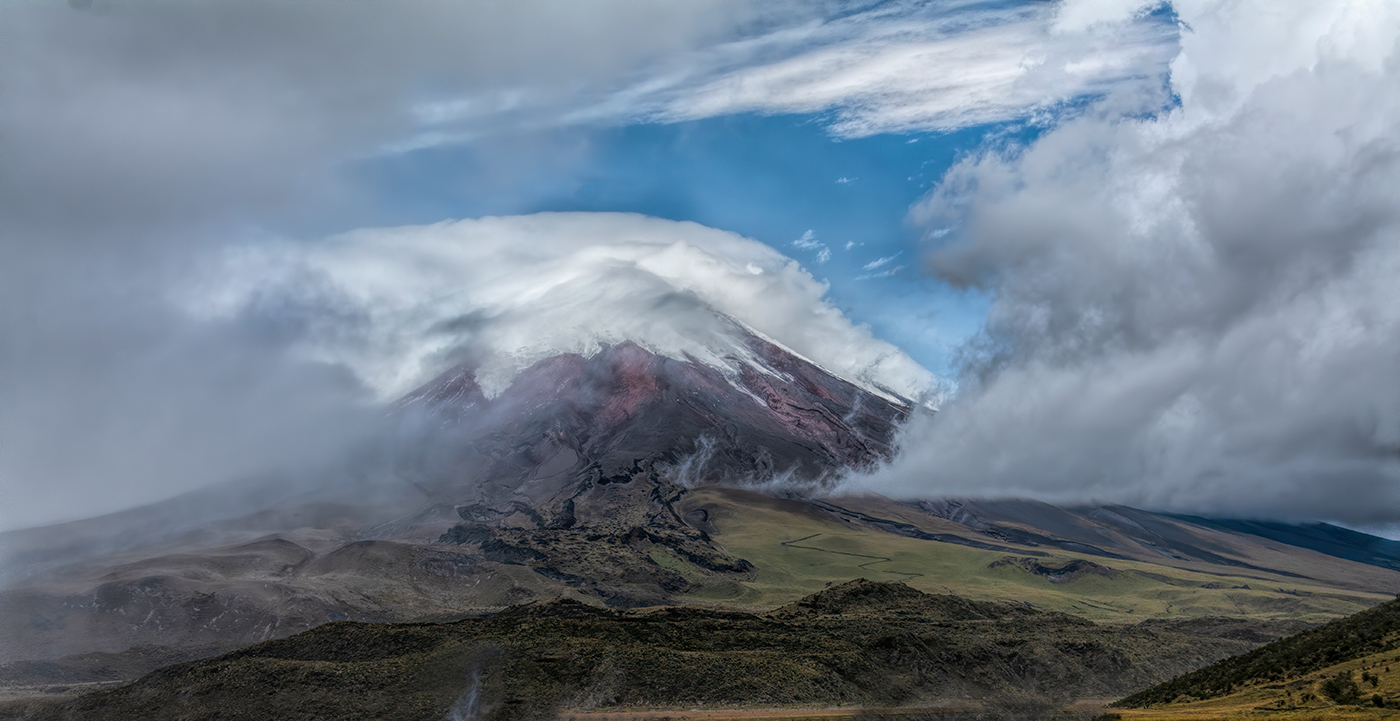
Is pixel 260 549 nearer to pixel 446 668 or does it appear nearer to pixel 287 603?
pixel 287 603

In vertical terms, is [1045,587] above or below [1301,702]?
below

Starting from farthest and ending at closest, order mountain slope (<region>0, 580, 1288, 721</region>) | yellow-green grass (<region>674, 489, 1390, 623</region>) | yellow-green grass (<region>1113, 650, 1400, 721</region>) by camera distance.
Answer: yellow-green grass (<region>674, 489, 1390, 623</region>), mountain slope (<region>0, 580, 1288, 721</region>), yellow-green grass (<region>1113, 650, 1400, 721</region>)

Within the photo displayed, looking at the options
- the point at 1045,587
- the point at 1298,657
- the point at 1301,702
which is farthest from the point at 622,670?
the point at 1045,587

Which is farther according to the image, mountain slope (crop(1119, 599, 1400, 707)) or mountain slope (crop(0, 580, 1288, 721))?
mountain slope (crop(0, 580, 1288, 721))

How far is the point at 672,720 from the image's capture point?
228 feet

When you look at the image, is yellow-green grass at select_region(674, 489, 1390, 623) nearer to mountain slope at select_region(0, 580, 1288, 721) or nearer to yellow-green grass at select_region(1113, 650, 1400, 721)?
mountain slope at select_region(0, 580, 1288, 721)

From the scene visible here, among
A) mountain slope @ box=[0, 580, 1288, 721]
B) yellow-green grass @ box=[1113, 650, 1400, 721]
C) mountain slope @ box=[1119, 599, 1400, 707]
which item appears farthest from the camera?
mountain slope @ box=[0, 580, 1288, 721]

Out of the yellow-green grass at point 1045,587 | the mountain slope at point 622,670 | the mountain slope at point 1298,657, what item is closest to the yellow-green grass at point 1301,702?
the mountain slope at point 1298,657

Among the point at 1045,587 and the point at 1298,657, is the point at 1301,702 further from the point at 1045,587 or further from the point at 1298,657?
the point at 1045,587

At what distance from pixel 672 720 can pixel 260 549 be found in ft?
393

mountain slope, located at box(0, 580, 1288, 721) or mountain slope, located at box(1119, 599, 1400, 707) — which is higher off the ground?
mountain slope, located at box(1119, 599, 1400, 707)

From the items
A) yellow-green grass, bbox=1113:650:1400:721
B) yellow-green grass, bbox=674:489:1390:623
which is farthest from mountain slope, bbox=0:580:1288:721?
yellow-green grass, bbox=674:489:1390:623

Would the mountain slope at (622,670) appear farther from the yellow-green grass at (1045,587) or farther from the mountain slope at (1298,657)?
the yellow-green grass at (1045,587)

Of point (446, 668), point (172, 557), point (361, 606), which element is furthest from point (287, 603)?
point (446, 668)
